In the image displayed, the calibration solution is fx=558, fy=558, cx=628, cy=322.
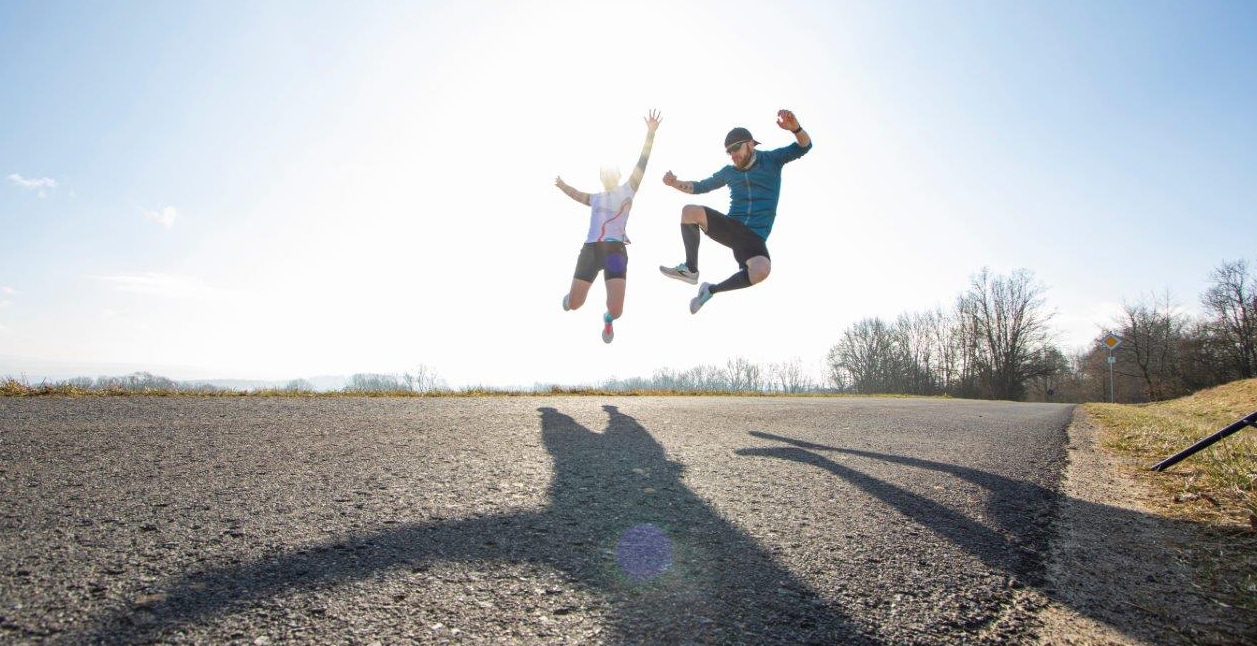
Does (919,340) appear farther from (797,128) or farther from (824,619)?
(824,619)

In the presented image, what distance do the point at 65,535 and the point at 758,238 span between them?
5.06 metres

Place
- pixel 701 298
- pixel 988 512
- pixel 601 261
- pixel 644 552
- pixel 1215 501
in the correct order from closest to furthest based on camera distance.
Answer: pixel 644 552 → pixel 988 512 → pixel 1215 501 → pixel 701 298 → pixel 601 261

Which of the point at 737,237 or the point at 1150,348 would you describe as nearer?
the point at 737,237

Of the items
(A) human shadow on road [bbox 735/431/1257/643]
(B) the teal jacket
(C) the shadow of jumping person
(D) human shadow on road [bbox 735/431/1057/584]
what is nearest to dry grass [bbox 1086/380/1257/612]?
(A) human shadow on road [bbox 735/431/1257/643]

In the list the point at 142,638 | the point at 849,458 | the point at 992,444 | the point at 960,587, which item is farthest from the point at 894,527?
the point at 992,444

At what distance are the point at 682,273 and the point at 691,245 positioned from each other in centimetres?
31

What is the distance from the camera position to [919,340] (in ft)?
223

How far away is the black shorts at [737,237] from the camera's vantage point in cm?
547

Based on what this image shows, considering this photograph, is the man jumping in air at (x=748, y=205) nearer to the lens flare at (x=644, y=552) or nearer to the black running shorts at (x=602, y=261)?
the black running shorts at (x=602, y=261)

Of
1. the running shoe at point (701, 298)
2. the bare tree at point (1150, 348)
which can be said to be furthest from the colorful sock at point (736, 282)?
the bare tree at point (1150, 348)

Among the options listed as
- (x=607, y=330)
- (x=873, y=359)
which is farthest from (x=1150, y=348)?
(x=607, y=330)

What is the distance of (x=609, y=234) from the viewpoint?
777cm

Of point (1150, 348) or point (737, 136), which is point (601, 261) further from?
point (1150, 348)

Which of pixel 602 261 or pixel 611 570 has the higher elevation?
pixel 602 261
